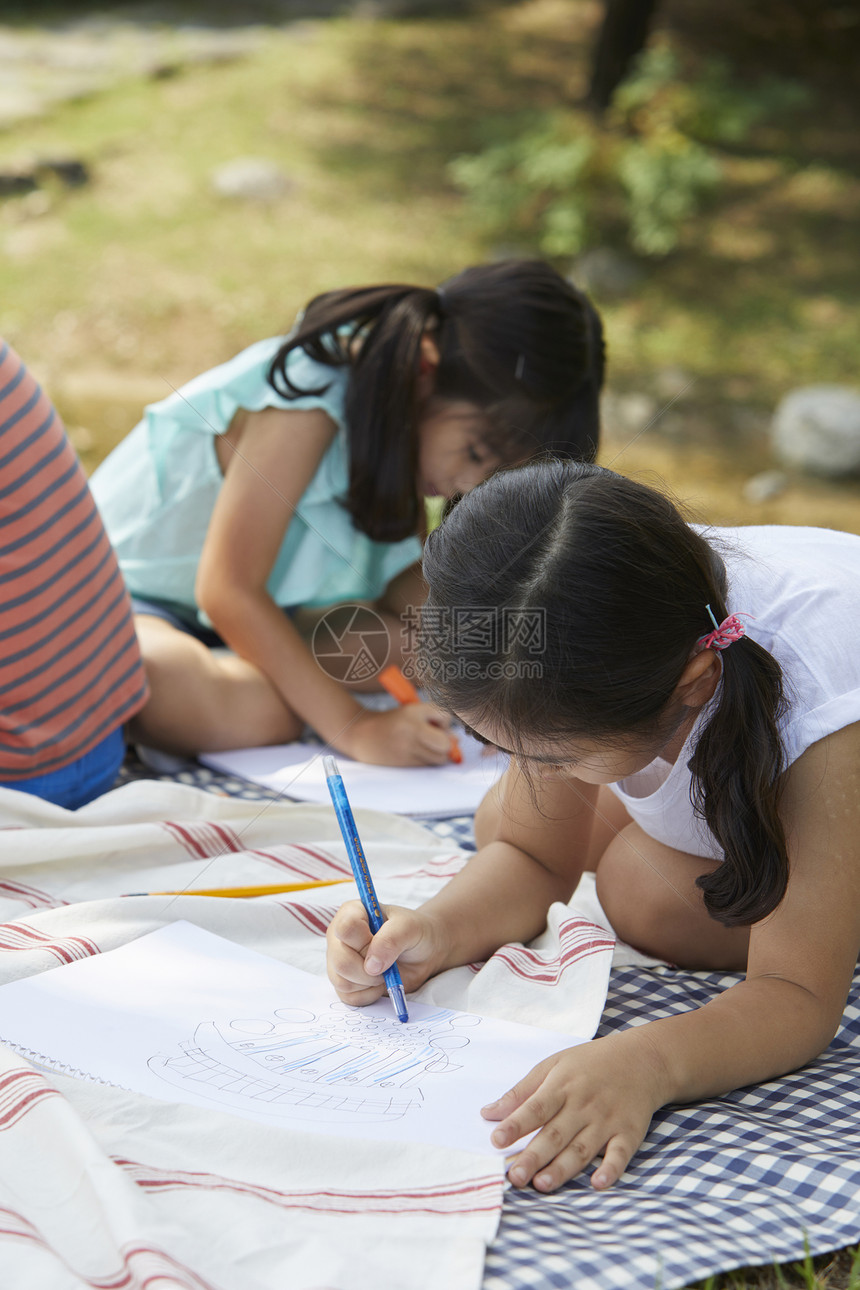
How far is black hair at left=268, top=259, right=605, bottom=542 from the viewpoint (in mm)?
1541

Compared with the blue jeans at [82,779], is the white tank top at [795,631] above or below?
above

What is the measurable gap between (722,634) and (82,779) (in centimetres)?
84

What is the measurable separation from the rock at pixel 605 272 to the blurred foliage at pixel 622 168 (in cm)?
6

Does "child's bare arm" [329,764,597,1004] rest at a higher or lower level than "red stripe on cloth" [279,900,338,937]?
higher

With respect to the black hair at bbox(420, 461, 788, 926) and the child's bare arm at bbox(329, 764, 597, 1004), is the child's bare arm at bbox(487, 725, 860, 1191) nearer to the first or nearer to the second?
the black hair at bbox(420, 461, 788, 926)

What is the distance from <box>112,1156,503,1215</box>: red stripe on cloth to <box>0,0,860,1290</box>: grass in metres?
2.92

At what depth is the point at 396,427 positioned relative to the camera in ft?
5.24

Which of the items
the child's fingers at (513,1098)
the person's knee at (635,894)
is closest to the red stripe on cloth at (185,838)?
the person's knee at (635,894)

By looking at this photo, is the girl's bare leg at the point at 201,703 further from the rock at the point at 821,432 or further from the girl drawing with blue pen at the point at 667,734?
the rock at the point at 821,432

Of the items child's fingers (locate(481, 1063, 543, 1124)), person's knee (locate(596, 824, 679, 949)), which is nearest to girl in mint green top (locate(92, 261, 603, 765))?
person's knee (locate(596, 824, 679, 949))

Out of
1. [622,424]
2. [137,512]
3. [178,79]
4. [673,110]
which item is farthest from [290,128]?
[137,512]

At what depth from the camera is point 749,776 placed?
2.98 feet

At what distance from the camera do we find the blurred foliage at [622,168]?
459cm

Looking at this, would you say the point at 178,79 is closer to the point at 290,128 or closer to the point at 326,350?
the point at 290,128
